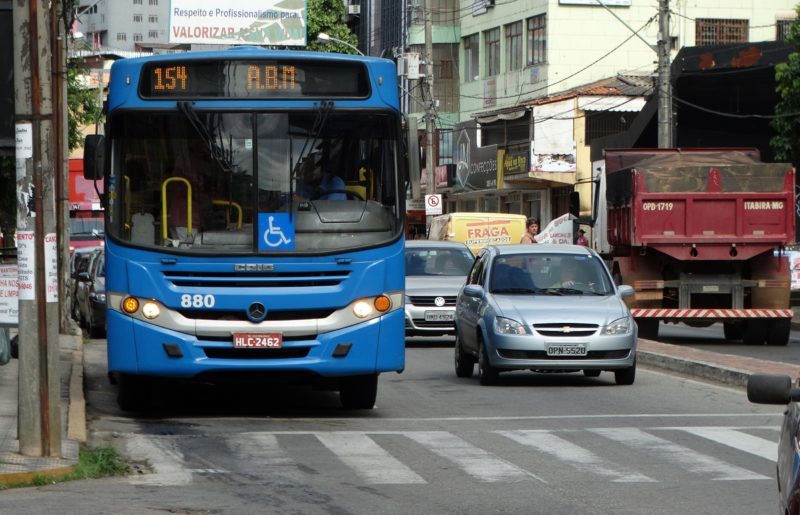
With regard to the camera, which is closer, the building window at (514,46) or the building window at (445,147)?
the building window at (514,46)

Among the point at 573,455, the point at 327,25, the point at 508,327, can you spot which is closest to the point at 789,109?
the point at 508,327

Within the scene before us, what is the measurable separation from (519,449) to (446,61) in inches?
2215

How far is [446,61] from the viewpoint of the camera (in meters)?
67.6

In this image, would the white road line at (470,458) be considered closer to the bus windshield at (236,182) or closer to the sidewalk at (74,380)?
the bus windshield at (236,182)

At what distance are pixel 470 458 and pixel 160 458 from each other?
2252 mm

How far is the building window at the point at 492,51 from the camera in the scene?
206 ft

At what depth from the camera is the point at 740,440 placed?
1263 centimetres

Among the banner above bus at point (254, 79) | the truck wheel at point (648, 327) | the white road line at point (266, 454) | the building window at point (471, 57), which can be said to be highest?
the building window at point (471, 57)

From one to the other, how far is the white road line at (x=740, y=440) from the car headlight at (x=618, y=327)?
3.94 m

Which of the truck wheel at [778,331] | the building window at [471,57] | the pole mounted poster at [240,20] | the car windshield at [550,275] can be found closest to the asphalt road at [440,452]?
the car windshield at [550,275]

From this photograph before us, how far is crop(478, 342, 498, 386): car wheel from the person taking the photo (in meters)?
17.8

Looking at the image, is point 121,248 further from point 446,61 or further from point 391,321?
point 446,61

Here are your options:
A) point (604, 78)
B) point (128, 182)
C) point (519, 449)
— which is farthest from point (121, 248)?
point (604, 78)

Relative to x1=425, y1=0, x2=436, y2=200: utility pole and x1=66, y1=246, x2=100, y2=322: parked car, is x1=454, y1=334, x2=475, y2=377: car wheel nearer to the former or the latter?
x1=66, y1=246, x2=100, y2=322: parked car
